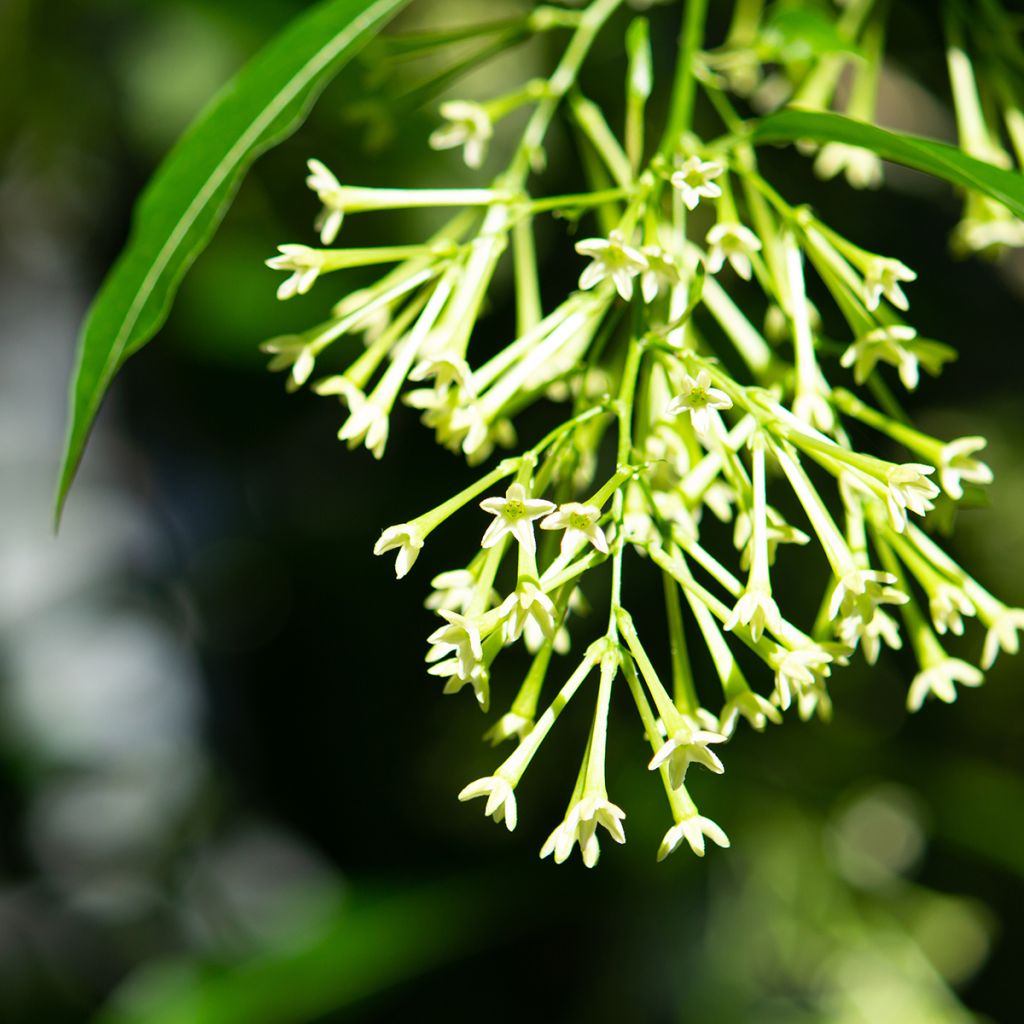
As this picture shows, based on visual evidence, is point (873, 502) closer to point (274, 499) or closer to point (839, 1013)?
point (839, 1013)

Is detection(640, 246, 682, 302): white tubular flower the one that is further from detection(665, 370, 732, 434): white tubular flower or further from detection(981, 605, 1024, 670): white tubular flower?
detection(981, 605, 1024, 670): white tubular flower

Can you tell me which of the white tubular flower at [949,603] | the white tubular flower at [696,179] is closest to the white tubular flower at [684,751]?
the white tubular flower at [949,603]

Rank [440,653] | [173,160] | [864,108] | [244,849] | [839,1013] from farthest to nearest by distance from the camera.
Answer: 1. [244,849]
2. [839,1013]
3. [864,108]
4. [173,160]
5. [440,653]

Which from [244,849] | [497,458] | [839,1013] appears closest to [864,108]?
[497,458]

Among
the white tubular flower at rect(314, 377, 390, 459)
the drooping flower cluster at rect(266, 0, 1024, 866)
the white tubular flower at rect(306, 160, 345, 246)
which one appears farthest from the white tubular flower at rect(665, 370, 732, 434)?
the white tubular flower at rect(306, 160, 345, 246)

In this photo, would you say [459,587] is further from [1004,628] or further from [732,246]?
[1004,628]

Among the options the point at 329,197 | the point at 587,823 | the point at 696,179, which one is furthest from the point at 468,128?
the point at 587,823
